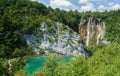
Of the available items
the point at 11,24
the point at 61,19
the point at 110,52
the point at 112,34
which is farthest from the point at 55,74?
the point at 112,34

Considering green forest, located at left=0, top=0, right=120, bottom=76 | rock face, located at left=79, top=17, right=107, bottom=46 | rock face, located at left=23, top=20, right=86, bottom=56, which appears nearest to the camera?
green forest, located at left=0, top=0, right=120, bottom=76

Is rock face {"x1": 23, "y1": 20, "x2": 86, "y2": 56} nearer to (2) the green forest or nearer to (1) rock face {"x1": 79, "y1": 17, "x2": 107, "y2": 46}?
(2) the green forest

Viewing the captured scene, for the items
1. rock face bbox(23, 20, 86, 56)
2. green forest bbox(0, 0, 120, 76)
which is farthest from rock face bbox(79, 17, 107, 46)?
rock face bbox(23, 20, 86, 56)

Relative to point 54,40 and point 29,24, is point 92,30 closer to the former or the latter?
point 54,40

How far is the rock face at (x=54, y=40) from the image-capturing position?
425 ft

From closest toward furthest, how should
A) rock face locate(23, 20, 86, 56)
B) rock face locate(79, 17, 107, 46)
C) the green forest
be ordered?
the green forest < rock face locate(23, 20, 86, 56) < rock face locate(79, 17, 107, 46)

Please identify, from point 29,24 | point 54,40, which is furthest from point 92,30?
point 29,24

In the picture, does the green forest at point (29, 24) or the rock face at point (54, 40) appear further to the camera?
the rock face at point (54, 40)

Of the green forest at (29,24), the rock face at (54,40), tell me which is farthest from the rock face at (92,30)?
the rock face at (54,40)

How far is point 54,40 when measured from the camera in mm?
133250

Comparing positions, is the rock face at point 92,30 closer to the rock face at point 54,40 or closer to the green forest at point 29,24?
the green forest at point 29,24

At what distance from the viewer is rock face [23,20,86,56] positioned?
129625 mm

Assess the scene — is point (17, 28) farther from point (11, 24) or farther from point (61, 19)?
point (61, 19)

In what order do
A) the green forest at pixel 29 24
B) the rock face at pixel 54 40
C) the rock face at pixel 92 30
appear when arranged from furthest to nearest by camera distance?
the rock face at pixel 92 30 < the rock face at pixel 54 40 < the green forest at pixel 29 24
